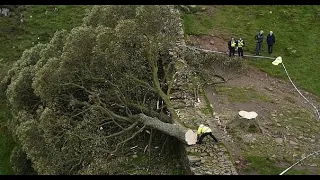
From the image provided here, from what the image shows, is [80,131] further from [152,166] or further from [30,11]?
[30,11]

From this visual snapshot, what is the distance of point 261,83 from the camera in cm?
2808

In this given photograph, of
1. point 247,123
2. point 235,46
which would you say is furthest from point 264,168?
point 235,46

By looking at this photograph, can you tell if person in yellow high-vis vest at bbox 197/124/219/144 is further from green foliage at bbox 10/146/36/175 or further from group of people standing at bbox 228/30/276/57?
group of people standing at bbox 228/30/276/57

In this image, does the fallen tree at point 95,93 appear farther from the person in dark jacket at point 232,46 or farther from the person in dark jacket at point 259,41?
the person in dark jacket at point 259,41

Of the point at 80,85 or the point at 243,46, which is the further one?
the point at 243,46

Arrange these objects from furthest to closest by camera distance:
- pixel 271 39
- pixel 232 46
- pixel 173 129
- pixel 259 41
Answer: pixel 259 41, pixel 271 39, pixel 232 46, pixel 173 129

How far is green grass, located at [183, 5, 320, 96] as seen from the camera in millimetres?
29188

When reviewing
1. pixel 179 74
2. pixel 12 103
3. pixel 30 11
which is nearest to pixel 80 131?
pixel 12 103

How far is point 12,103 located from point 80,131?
4651 millimetres

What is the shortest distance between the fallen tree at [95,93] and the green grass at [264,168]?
8.35ft

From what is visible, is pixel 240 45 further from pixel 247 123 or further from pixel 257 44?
pixel 247 123

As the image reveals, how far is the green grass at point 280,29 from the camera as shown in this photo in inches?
1149

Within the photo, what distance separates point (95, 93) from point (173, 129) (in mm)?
3863

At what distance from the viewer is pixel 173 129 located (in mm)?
21922
